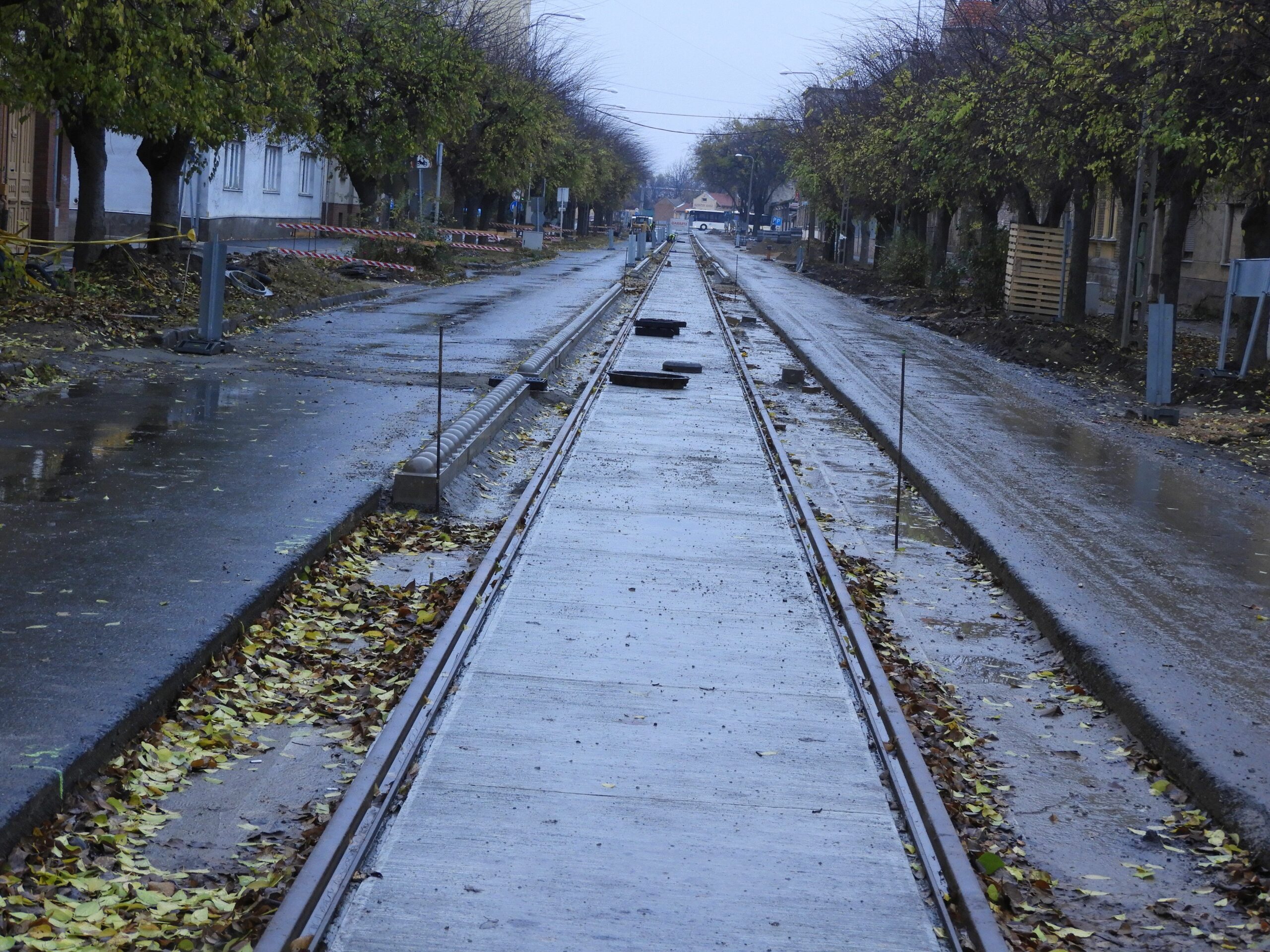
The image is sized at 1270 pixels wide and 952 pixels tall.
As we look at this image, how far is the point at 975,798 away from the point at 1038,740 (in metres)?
0.95

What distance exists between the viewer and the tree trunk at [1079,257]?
29203 millimetres

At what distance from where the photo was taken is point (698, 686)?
689 cm

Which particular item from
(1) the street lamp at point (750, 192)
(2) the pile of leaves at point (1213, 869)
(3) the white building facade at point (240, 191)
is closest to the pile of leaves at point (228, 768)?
Answer: (2) the pile of leaves at point (1213, 869)

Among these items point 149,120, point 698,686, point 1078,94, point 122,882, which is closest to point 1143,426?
point 1078,94

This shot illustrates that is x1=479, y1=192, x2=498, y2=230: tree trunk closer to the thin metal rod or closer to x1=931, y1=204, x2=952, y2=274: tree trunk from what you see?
x1=931, y1=204, x2=952, y2=274: tree trunk

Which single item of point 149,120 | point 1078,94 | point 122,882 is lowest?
point 122,882

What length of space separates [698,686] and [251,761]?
2.12 meters

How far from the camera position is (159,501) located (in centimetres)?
974

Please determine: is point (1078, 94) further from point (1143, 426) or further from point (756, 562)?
point (756, 562)

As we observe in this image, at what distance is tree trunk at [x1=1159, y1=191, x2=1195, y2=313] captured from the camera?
24000mm

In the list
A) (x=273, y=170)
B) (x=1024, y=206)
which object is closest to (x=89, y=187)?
(x=1024, y=206)

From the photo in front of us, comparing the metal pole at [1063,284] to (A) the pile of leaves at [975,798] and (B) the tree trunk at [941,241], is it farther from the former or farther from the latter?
(A) the pile of leaves at [975,798]

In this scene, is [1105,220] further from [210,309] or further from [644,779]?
[644,779]

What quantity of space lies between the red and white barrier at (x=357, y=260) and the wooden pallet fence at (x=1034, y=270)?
14.4 meters
